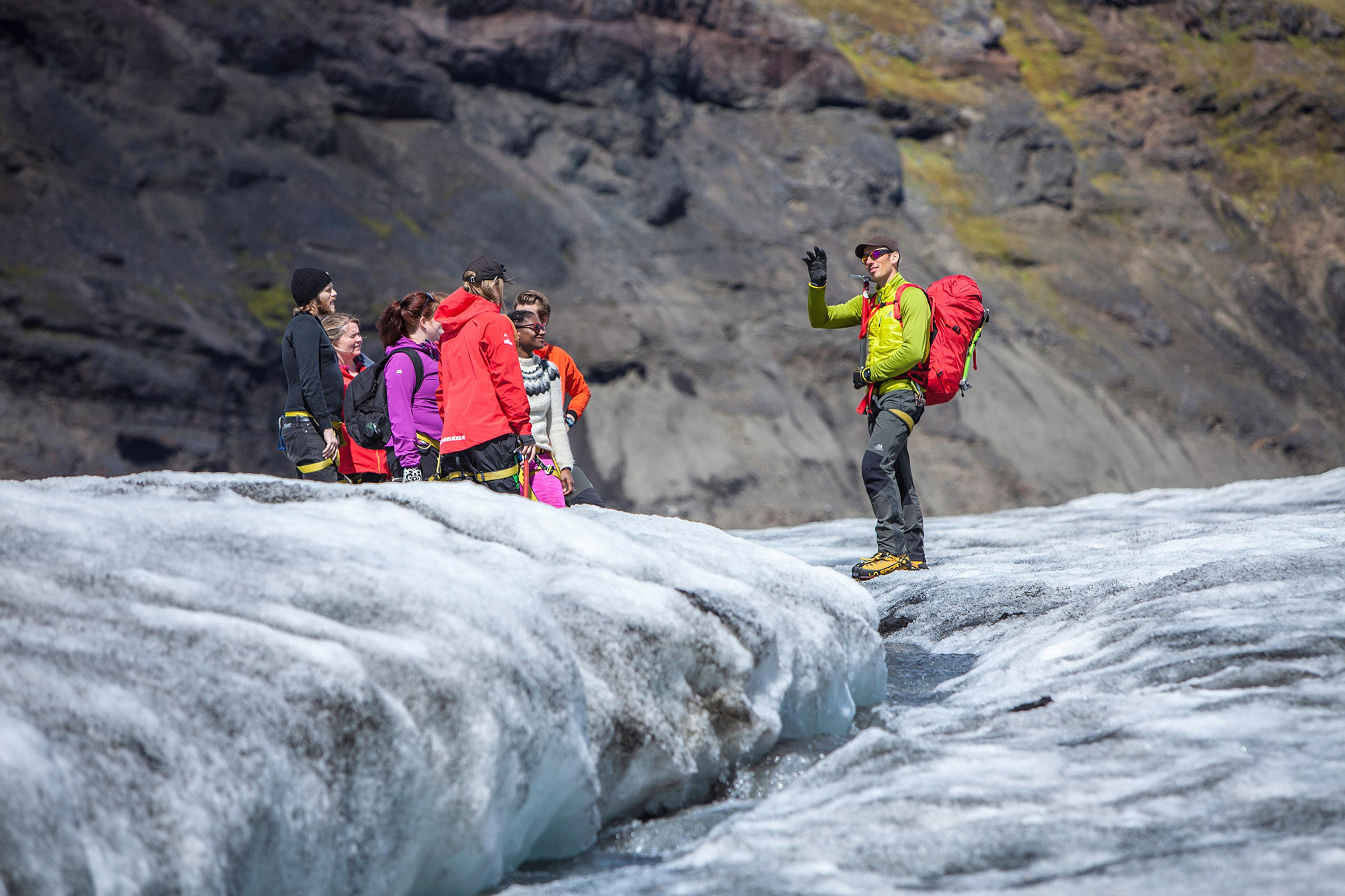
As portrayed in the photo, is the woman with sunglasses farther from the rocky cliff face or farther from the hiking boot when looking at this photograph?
the rocky cliff face

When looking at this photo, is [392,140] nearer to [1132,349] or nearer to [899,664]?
[1132,349]

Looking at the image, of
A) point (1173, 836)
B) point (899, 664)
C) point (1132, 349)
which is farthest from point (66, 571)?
point (1132, 349)

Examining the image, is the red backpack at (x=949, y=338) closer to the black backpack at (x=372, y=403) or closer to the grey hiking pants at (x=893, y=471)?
the grey hiking pants at (x=893, y=471)

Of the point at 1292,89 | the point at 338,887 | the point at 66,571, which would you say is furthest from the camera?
the point at 1292,89

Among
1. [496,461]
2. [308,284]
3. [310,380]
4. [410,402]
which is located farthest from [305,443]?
[496,461]

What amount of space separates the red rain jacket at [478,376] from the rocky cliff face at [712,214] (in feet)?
42.8

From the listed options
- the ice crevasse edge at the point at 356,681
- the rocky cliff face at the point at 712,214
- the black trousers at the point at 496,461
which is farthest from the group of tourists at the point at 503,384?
the rocky cliff face at the point at 712,214

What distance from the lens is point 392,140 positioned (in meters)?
24.0

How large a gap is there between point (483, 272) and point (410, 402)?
39.6 inches

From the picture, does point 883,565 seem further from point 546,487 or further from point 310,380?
point 310,380

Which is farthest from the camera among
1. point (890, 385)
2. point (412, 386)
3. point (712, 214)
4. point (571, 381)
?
point (712, 214)

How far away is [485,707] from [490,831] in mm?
285

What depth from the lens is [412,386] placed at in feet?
20.3

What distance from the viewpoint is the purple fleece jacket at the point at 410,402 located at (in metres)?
6.18
